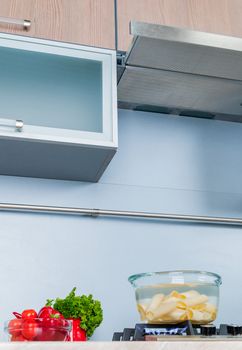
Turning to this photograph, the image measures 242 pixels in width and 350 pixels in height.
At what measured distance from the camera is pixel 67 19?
1.39 metres

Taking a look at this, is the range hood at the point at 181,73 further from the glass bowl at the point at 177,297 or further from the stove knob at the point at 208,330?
the stove knob at the point at 208,330

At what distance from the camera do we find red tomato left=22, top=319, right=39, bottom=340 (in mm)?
938

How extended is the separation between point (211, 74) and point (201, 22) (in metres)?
0.17

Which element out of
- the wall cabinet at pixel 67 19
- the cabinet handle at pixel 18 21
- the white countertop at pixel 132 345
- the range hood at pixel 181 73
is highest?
the wall cabinet at pixel 67 19

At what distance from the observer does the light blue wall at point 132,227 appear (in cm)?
140

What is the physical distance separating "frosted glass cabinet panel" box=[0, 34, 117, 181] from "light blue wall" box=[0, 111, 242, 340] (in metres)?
0.16

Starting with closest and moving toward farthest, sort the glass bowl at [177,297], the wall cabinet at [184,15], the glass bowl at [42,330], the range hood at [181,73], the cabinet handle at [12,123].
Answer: the glass bowl at [42,330] < the glass bowl at [177,297] < the cabinet handle at [12,123] < the range hood at [181,73] < the wall cabinet at [184,15]

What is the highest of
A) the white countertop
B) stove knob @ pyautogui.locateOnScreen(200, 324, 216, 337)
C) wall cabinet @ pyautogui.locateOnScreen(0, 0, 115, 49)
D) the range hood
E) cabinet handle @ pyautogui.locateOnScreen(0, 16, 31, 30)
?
wall cabinet @ pyautogui.locateOnScreen(0, 0, 115, 49)

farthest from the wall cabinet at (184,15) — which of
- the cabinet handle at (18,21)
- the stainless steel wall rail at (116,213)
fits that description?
the stainless steel wall rail at (116,213)

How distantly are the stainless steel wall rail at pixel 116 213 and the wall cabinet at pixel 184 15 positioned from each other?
49 cm

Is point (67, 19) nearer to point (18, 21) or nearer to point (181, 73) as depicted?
point (18, 21)

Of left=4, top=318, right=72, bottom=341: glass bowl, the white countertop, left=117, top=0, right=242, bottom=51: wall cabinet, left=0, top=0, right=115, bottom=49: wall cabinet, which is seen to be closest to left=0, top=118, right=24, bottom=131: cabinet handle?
left=0, top=0, right=115, bottom=49: wall cabinet

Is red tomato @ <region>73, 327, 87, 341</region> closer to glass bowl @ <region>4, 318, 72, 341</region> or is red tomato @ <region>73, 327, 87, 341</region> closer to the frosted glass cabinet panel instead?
glass bowl @ <region>4, 318, 72, 341</region>

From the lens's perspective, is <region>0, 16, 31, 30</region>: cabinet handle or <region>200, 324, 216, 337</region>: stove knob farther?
<region>0, 16, 31, 30</region>: cabinet handle
